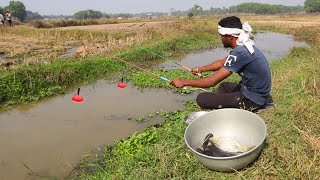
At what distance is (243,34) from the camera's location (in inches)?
166

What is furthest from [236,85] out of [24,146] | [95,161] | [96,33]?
[96,33]

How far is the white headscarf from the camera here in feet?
13.6

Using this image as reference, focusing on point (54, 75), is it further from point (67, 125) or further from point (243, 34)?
point (243, 34)

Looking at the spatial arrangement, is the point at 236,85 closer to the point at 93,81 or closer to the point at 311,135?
the point at 311,135

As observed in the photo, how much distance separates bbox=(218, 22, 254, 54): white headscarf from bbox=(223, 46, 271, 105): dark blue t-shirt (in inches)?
2.8

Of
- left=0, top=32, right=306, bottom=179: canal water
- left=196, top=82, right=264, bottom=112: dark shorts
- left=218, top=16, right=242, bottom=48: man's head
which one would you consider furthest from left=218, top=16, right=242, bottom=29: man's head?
left=0, top=32, right=306, bottom=179: canal water

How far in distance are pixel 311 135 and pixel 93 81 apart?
7833 millimetres

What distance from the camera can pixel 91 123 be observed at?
6488mm

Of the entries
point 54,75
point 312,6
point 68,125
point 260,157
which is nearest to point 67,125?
point 68,125

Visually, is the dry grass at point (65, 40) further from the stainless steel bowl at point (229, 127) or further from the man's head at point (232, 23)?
the stainless steel bowl at point (229, 127)

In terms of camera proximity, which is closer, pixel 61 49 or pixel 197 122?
pixel 197 122

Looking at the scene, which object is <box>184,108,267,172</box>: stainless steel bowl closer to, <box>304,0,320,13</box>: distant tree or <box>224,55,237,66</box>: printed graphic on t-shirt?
<box>224,55,237,66</box>: printed graphic on t-shirt

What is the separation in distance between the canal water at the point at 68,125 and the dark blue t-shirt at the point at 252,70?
8.63 ft

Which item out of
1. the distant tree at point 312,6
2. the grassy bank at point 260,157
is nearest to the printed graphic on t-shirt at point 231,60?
the grassy bank at point 260,157
